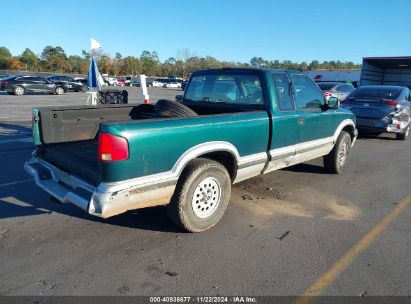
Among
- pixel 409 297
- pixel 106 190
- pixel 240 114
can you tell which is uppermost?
pixel 240 114

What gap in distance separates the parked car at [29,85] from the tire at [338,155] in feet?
85.2

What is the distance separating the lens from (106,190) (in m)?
3.16

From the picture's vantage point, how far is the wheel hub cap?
391 centimetres

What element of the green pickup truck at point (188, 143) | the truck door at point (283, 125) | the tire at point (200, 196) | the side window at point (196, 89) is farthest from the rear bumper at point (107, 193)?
the side window at point (196, 89)

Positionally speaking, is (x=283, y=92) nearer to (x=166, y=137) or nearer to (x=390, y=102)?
(x=166, y=137)

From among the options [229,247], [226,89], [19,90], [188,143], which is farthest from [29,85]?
[229,247]

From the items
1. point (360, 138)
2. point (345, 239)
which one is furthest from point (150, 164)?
point (360, 138)

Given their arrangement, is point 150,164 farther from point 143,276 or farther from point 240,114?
point 240,114

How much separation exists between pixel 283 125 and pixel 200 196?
5.33 feet

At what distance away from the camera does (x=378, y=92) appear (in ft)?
35.8

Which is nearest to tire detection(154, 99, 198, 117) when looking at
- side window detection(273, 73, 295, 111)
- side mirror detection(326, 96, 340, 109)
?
side window detection(273, 73, 295, 111)

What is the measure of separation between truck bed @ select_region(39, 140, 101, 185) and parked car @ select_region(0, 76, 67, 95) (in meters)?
25.2

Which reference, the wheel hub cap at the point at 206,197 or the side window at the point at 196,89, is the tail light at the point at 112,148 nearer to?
the wheel hub cap at the point at 206,197

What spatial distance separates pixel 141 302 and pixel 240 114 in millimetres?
2335
